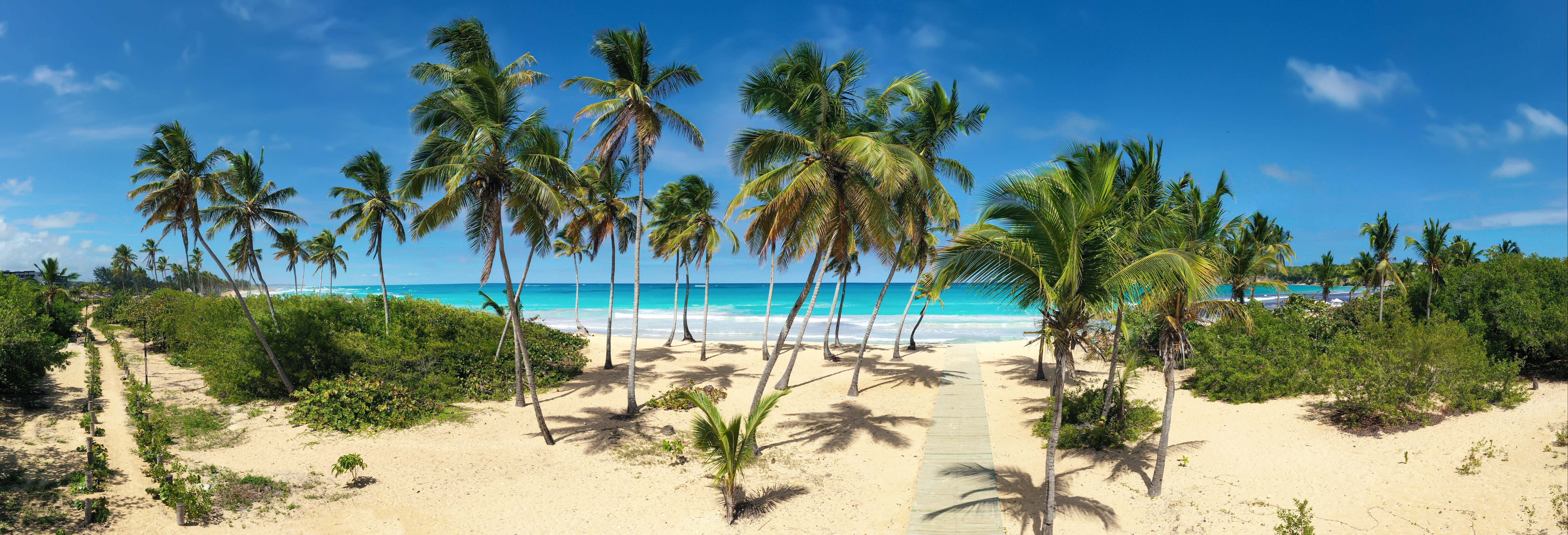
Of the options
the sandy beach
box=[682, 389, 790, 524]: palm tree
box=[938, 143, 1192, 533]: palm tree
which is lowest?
the sandy beach

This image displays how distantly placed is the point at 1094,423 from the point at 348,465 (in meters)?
13.1

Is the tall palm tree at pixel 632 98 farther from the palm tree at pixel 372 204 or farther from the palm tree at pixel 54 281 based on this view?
the palm tree at pixel 54 281

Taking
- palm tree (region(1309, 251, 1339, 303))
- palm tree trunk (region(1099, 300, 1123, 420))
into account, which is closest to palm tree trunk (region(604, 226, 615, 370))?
palm tree trunk (region(1099, 300, 1123, 420))

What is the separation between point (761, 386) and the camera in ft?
34.4

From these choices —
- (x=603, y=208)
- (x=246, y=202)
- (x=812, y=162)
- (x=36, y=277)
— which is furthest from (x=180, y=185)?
(x=36, y=277)

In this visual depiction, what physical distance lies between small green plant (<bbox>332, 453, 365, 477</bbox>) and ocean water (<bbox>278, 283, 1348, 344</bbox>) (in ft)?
30.8

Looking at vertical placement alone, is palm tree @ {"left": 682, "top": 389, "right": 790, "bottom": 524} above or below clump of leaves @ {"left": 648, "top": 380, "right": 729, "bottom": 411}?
above

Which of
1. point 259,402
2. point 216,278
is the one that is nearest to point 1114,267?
point 259,402

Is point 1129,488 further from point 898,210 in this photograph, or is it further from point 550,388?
point 550,388

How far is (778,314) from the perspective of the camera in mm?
61656

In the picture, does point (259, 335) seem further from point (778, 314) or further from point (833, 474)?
point (778, 314)

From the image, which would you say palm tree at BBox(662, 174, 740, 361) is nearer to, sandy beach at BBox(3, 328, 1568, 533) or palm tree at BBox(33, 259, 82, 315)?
sandy beach at BBox(3, 328, 1568, 533)

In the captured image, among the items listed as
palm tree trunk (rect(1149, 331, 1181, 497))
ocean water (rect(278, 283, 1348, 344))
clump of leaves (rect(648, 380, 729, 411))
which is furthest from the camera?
ocean water (rect(278, 283, 1348, 344))

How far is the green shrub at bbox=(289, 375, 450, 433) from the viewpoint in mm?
12062
